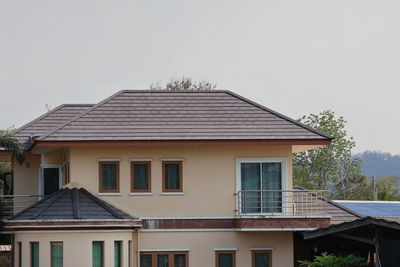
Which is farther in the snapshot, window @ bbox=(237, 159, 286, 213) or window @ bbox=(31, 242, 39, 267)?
window @ bbox=(237, 159, 286, 213)

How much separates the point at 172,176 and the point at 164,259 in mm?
2600

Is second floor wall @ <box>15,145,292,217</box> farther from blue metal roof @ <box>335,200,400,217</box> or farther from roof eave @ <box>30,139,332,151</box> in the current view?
blue metal roof @ <box>335,200,400,217</box>

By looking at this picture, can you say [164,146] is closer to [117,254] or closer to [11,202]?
[117,254]

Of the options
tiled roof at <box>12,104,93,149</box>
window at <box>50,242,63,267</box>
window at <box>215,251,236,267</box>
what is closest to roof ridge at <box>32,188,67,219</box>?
window at <box>50,242,63,267</box>

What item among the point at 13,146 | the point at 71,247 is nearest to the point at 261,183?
the point at 71,247

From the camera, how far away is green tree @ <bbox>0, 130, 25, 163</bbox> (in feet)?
97.1

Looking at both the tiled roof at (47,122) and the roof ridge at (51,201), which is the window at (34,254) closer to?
the roof ridge at (51,201)

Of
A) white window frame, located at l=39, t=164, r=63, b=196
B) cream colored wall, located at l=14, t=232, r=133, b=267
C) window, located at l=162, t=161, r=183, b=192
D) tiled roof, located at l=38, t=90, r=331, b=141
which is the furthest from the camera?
white window frame, located at l=39, t=164, r=63, b=196

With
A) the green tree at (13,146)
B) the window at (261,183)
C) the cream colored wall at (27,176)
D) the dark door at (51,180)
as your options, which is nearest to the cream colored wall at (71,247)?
the green tree at (13,146)

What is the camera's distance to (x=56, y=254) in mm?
26641

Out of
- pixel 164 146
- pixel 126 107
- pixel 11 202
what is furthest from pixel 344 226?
pixel 11 202

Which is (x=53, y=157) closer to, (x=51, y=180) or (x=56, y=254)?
(x=51, y=180)

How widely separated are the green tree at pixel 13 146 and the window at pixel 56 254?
423 cm

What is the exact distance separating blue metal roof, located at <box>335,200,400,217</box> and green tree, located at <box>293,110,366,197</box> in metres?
15.6
